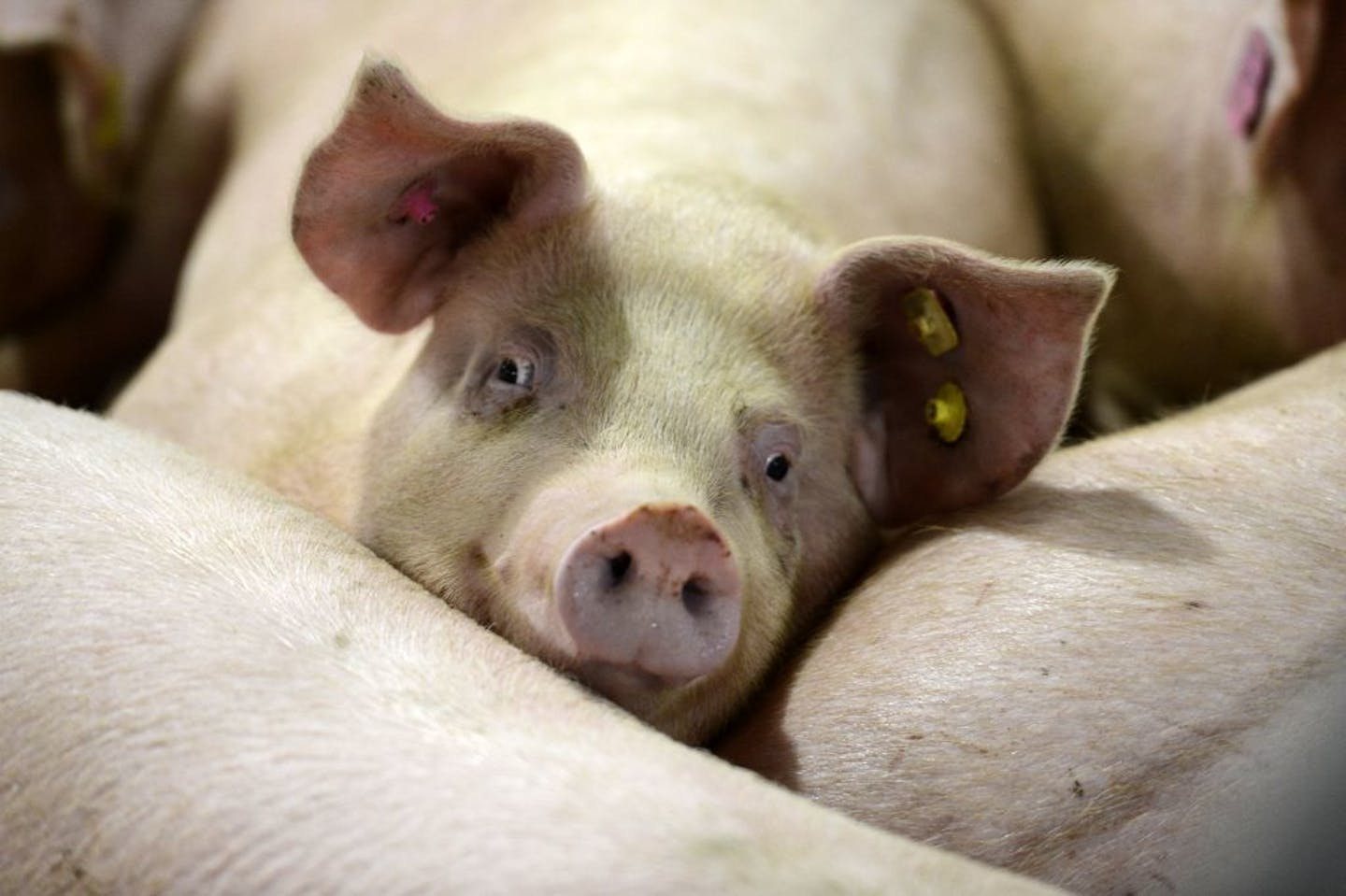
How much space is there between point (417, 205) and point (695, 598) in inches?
27.9

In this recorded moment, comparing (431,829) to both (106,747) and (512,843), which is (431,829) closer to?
(512,843)

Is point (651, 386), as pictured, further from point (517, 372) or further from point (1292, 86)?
point (1292, 86)

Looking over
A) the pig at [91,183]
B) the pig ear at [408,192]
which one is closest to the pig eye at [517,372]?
the pig ear at [408,192]

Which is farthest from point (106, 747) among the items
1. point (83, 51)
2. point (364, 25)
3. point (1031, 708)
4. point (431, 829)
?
point (83, 51)

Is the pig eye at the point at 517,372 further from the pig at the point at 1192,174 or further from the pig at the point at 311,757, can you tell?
the pig at the point at 1192,174

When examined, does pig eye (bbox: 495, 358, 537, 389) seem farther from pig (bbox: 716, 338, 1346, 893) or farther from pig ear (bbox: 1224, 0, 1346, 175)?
pig ear (bbox: 1224, 0, 1346, 175)

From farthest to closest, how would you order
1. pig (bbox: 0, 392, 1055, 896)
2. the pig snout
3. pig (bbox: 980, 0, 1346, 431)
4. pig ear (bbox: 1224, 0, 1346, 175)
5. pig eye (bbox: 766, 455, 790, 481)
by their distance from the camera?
1. pig (bbox: 980, 0, 1346, 431)
2. pig ear (bbox: 1224, 0, 1346, 175)
3. pig eye (bbox: 766, 455, 790, 481)
4. the pig snout
5. pig (bbox: 0, 392, 1055, 896)

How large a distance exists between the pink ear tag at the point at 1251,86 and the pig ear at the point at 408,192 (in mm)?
1537

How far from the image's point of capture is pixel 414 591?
182 cm

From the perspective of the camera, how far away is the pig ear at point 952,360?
77.6 inches

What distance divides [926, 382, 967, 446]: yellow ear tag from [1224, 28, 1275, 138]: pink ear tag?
121 centimetres

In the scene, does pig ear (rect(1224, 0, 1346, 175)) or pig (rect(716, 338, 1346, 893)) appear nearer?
pig (rect(716, 338, 1346, 893))

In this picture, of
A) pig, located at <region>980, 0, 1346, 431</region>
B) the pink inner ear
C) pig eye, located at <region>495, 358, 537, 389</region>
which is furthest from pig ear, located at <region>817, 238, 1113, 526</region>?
pig, located at <region>980, 0, 1346, 431</region>

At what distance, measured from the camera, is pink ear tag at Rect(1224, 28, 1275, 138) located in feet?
9.71
